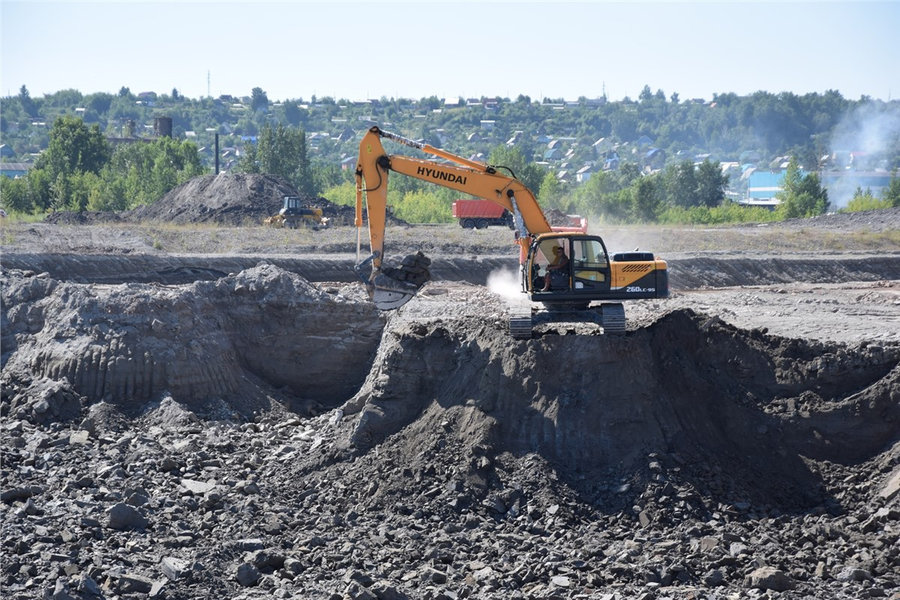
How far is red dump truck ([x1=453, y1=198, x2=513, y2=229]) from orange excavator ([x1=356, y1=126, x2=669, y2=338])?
101ft

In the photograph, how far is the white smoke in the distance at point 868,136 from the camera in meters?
144

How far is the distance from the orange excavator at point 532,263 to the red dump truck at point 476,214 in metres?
30.7

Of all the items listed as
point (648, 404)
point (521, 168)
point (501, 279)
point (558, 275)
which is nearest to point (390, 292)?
point (558, 275)

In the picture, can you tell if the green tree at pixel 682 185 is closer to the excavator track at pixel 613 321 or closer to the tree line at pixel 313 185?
the tree line at pixel 313 185

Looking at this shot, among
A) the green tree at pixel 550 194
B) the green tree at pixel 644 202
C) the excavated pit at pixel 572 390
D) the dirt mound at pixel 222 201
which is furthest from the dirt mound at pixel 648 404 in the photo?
the green tree at pixel 550 194

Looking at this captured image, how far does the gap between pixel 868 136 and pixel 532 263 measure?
147 m

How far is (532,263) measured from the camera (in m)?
17.6

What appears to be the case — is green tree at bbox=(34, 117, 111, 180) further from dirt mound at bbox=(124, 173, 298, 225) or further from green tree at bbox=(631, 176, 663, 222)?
green tree at bbox=(631, 176, 663, 222)

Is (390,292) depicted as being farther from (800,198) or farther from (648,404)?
(800,198)

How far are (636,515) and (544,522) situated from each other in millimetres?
1205

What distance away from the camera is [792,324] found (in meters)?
26.0

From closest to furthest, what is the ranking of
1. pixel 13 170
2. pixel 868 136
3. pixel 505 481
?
pixel 505 481 → pixel 13 170 → pixel 868 136

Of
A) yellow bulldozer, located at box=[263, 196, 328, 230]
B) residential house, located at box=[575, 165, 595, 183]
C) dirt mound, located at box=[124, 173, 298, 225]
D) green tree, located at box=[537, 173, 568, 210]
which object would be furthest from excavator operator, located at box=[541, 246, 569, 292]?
residential house, located at box=[575, 165, 595, 183]

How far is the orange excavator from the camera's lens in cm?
1744
